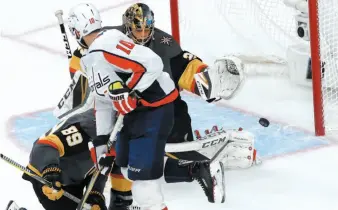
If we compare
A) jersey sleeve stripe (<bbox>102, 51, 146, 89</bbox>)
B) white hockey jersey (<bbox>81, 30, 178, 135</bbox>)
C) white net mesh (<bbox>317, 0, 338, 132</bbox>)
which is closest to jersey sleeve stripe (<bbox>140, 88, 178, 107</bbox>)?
white hockey jersey (<bbox>81, 30, 178, 135</bbox>)

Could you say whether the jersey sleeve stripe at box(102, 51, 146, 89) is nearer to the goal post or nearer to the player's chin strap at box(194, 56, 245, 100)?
the player's chin strap at box(194, 56, 245, 100)

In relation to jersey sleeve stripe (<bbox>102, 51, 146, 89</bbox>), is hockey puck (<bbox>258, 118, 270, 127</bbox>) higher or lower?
lower

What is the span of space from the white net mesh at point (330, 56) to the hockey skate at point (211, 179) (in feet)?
4.02

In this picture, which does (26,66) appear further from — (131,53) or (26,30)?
(131,53)

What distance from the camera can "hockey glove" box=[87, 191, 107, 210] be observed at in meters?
4.19

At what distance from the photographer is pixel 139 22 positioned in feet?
13.6

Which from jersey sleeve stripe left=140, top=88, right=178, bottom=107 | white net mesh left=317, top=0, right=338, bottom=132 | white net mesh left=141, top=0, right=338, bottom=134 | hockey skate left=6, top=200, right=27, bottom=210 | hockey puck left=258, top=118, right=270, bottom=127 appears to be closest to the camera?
jersey sleeve stripe left=140, top=88, right=178, bottom=107

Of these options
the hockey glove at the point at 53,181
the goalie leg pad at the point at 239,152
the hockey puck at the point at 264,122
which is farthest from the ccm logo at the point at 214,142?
the hockey glove at the point at 53,181

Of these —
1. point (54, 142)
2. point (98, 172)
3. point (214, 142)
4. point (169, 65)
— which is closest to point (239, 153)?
point (214, 142)

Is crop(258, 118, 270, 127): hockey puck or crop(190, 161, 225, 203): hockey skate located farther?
crop(258, 118, 270, 127): hockey puck

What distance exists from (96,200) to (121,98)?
0.65 m

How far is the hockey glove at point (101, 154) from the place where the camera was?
4.02 meters

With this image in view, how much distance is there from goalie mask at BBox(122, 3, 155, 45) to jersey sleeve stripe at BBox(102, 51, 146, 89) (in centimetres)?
42

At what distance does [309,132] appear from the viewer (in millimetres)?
5309
